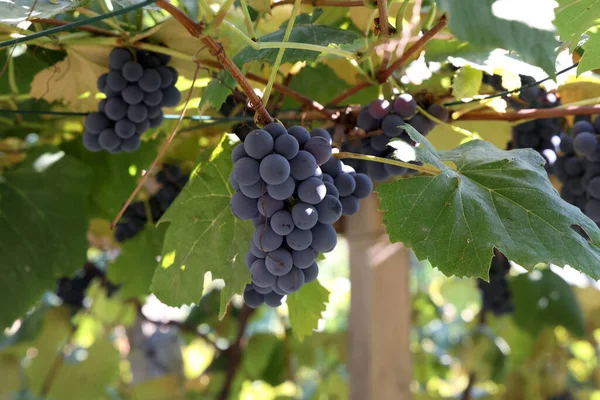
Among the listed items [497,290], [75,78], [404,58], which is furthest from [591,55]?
[497,290]

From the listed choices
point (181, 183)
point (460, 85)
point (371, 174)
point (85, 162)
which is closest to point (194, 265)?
point (371, 174)

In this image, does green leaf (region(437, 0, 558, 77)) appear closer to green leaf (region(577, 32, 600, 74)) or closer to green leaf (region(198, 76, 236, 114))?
green leaf (region(577, 32, 600, 74))

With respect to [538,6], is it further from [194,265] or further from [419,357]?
[419,357]

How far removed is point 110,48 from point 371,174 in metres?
0.60

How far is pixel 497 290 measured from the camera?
2260mm

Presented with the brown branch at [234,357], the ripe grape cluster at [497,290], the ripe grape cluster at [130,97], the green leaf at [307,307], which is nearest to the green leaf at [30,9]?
the ripe grape cluster at [130,97]

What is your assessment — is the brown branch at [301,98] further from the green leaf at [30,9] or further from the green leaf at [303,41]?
the green leaf at [30,9]

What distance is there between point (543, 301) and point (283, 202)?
234 centimetres

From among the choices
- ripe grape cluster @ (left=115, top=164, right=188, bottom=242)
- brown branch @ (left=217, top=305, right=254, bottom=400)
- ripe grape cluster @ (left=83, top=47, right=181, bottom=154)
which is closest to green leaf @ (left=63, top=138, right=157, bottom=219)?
ripe grape cluster @ (left=115, top=164, right=188, bottom=242)

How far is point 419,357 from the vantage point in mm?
3414

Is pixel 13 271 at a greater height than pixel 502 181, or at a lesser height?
lesser

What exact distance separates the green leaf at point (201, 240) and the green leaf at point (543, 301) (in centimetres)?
209

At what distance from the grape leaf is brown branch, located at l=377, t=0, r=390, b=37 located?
0.58ft

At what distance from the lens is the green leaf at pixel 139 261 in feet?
5.59
